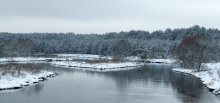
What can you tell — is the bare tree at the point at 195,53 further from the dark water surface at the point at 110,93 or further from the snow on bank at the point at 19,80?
the snow on bank at the point at 19,80

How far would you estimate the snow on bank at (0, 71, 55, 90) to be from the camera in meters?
31.4

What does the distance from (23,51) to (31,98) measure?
2769 inches

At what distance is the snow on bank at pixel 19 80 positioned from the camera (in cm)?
3145

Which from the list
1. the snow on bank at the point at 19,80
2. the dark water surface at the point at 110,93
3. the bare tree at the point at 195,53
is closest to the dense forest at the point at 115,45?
the bare tree at the point at 195,53

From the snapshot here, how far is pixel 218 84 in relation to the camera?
34219mm

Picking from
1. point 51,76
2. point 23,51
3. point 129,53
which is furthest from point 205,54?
point 23,51

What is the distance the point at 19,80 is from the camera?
3481 cm

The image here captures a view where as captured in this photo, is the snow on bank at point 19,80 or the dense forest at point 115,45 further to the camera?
the dense forest at point 115,45

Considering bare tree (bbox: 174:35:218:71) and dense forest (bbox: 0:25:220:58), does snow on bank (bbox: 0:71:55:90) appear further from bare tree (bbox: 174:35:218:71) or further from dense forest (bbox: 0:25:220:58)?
dense forest (bbox: 0:25:220:58)

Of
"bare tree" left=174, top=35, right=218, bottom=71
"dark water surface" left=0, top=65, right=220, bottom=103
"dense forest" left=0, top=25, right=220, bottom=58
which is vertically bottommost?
"dark water surface" left=0, top=65, right=220, bottom=103

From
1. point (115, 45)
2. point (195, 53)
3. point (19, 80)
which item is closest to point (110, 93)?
point (19, 80)

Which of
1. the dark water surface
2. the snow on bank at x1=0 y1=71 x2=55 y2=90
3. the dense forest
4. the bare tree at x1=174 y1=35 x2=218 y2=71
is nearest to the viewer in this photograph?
the dark water surface

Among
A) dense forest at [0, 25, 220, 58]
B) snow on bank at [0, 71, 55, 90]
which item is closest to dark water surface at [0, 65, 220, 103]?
snow on bank at [0, 71, 55, 90]

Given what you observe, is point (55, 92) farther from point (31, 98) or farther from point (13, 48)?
point (13, 48)
